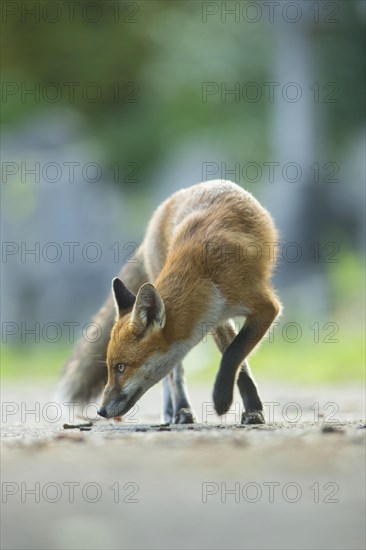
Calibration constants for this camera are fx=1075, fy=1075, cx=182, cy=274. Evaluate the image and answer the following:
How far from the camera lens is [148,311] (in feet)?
23.3

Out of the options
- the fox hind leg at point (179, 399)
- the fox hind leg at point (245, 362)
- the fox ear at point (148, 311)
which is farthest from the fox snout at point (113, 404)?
the fox hind leg at point (179, 399)

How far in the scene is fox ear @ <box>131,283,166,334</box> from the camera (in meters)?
7.03

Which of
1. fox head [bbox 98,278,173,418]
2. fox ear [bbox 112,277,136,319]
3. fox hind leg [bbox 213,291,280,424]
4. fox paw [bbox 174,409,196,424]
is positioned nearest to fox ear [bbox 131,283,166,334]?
fox head [bbox 98,278,173,418]

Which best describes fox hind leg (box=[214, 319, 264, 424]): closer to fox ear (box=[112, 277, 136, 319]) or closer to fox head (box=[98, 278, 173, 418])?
fox head (box=[98, 278, 173, 418])

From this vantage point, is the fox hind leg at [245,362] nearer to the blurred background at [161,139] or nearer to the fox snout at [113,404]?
the fox snout at [113,404]

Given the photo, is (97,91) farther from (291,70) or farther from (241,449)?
(241,449)

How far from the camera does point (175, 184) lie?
2659cm

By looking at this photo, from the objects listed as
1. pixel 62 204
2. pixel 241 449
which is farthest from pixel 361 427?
pixel 62 204

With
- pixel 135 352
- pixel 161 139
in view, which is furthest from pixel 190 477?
pixel 161 139

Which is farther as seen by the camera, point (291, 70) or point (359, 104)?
point (359, 104)

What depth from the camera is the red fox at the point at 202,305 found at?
7.16 meters

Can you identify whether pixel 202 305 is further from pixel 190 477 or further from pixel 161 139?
pixel 161 139

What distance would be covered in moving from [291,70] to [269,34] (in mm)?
2744

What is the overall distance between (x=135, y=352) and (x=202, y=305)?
57 cm
